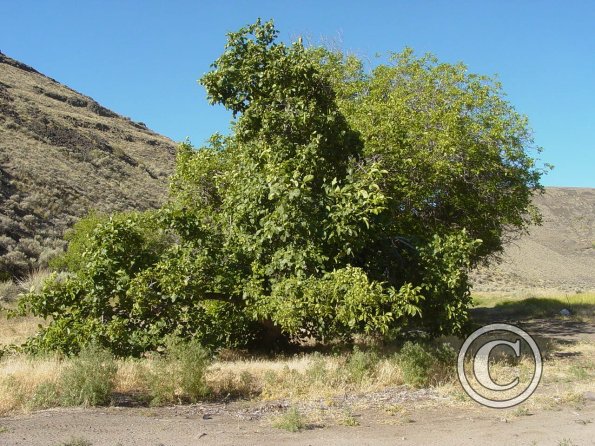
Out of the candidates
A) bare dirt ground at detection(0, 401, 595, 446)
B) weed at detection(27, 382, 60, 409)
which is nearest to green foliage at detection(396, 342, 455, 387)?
bare dirt ground at detection(0, 401, 595, 446)

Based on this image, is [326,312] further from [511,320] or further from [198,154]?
[511,320]

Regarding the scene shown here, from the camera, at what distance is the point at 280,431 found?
249 inches

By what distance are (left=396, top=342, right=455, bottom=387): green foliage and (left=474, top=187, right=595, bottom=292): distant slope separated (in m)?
32.9

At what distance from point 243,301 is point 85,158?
3686 cm

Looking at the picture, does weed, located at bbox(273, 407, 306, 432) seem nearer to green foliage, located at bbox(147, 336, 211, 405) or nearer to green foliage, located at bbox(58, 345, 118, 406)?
green foliage, located at bbox(147, 336, 211, 405)

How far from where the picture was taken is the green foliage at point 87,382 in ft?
23.1

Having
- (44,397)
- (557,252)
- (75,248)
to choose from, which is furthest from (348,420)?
(557,252)

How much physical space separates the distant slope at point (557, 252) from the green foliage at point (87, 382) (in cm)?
3671

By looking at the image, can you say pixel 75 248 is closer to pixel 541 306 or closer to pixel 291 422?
pixel 541 306

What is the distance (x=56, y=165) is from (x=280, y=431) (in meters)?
37.2

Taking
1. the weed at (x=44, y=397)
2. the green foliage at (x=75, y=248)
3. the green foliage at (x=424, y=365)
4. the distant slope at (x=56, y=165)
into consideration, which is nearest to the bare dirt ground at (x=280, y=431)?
the weed at (x=44, y=397)

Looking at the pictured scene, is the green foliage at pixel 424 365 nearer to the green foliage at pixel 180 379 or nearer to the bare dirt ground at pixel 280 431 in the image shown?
the bare dirt ground at pixel 280 431

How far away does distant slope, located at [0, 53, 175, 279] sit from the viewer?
29188 millimetres

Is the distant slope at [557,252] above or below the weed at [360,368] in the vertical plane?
above
